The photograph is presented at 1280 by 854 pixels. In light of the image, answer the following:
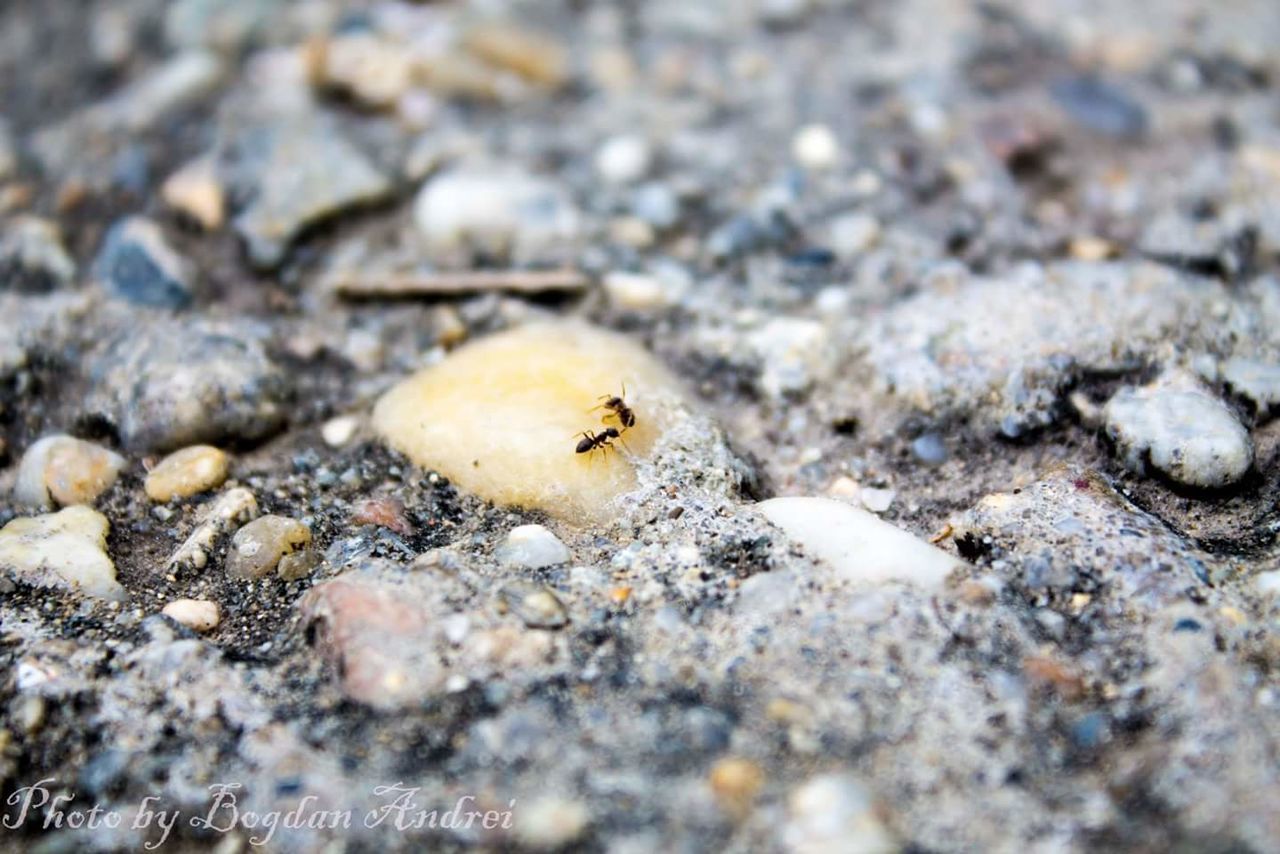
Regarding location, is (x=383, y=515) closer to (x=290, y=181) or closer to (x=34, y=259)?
(x=290, y=181)

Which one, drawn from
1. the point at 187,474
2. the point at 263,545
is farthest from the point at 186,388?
the point at 263,545

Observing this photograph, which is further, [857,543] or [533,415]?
[533,415]

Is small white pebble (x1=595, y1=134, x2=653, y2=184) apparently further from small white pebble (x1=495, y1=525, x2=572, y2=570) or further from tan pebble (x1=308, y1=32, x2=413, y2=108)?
small white pebble (x1=495, y1=525, x2=572, y2=570)

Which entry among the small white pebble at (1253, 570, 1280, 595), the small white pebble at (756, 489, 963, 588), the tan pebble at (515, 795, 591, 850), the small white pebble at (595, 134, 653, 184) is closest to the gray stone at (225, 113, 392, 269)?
the small white pebble at (595, 134, 653, 184)

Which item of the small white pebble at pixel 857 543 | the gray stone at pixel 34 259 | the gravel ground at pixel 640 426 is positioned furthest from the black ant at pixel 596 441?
the gray stone at pixel 34 259

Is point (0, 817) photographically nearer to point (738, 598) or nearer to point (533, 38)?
point (738, 598)

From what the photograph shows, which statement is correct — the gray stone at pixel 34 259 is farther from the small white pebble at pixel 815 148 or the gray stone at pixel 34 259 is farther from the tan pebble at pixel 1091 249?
the tan pebble at pixel 1091 249
